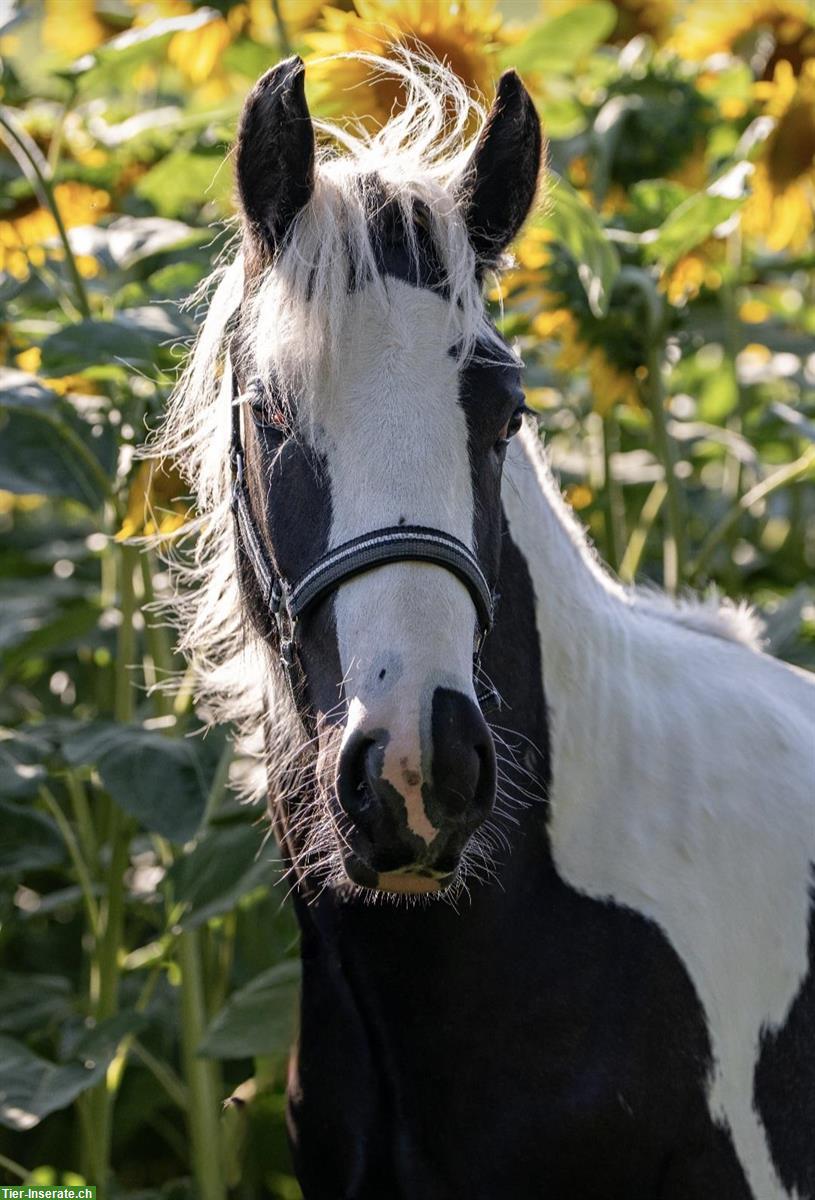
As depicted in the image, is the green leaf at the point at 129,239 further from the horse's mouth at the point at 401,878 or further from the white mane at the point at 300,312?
the horse's mouth at the point at 401,878

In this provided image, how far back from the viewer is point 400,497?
1812 mm

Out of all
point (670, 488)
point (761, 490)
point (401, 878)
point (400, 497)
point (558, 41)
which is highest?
point (400, 497)

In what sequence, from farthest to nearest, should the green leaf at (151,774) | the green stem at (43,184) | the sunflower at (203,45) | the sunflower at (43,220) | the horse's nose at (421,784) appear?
the sunflower at (203,45) < the sunflower at (43,220) < the green stem at (43,184) < the green leaf at (151,774) < the horse's nose at (421,784)

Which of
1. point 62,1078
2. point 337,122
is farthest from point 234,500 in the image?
point 337,122

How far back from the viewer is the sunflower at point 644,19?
5.22m

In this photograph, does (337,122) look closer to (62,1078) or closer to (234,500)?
(234,500)

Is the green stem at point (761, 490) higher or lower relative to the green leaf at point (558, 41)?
lower

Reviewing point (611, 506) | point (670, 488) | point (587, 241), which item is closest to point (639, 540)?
point (611, 506)

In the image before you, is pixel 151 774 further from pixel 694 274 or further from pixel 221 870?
pixel 694 274

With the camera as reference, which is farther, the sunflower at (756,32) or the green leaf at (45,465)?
the sunflower at (756,32)

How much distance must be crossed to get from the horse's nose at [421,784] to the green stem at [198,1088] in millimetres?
1454

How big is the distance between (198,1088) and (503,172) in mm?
2100

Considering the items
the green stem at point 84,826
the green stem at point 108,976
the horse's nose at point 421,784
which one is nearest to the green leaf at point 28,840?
the green stem at point 108,976

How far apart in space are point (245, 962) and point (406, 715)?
2.03m
